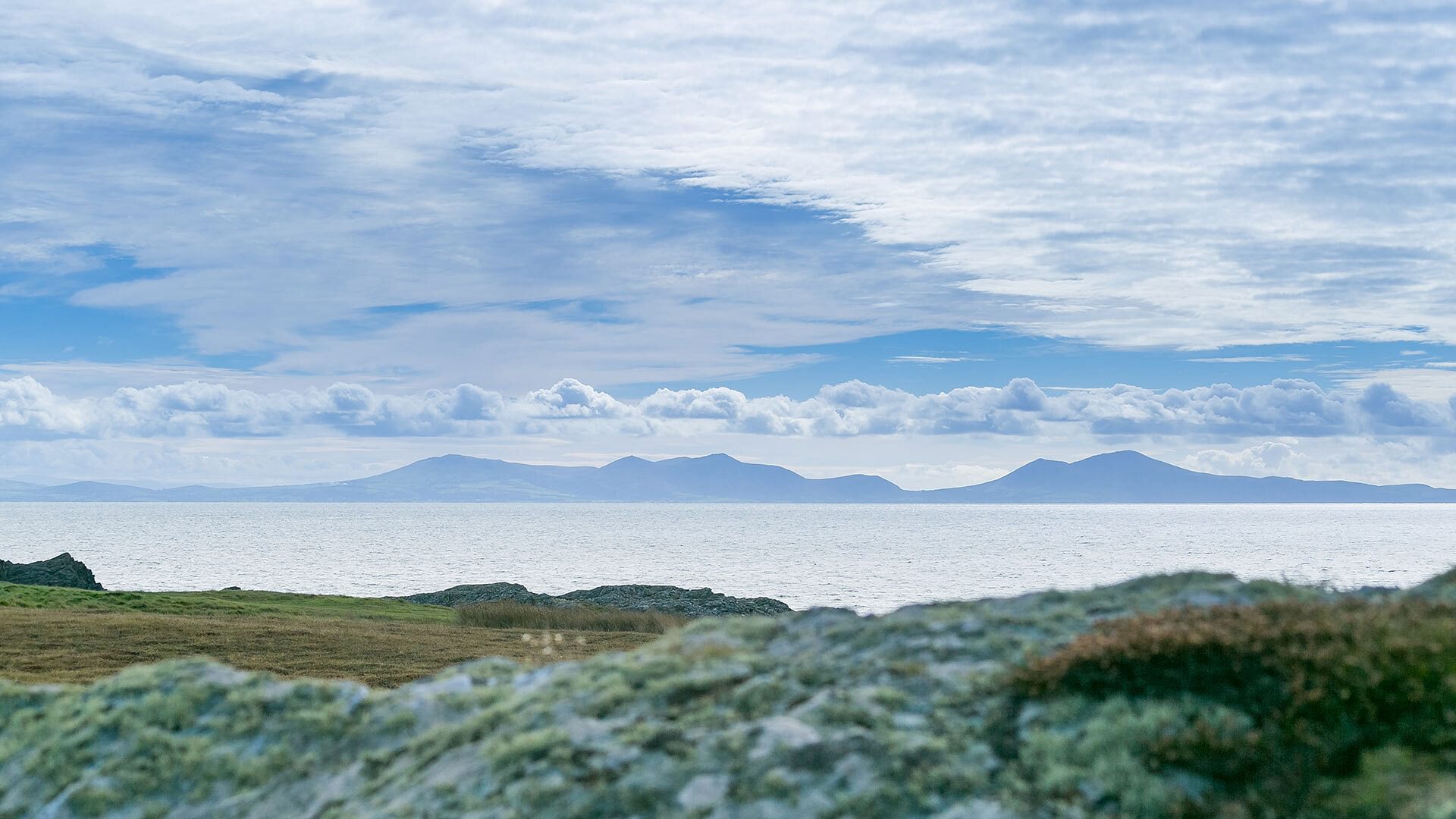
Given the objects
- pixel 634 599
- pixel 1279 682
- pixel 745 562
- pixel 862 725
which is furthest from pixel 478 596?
pixel 745 562

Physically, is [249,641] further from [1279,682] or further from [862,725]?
[1279,682]

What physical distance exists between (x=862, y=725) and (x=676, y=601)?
53.7m

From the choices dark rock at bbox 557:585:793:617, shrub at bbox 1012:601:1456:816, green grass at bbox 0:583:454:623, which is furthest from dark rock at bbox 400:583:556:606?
shrub at bbox 1012:601:1456:816

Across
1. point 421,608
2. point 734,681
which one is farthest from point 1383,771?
point 421,608

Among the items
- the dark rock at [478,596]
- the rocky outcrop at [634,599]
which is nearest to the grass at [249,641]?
the rocky outcrop at [634,599]

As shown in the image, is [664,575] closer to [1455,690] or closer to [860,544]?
[860,544]

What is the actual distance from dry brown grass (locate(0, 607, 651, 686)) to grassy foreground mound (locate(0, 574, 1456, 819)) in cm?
914

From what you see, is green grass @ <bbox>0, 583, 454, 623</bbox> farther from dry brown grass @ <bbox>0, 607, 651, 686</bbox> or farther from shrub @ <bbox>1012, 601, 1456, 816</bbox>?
shrub @ <bbox>1012, 601, 1456, 816</bbox>

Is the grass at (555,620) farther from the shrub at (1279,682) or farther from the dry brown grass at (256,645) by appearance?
the shrub at (1279,682)

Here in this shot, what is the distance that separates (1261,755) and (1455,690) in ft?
3.68

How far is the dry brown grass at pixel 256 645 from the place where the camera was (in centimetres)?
2045

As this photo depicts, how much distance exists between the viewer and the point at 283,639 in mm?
26266

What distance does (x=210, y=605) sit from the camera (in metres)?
39.4

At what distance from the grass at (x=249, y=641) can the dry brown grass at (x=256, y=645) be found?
0.09 feet
